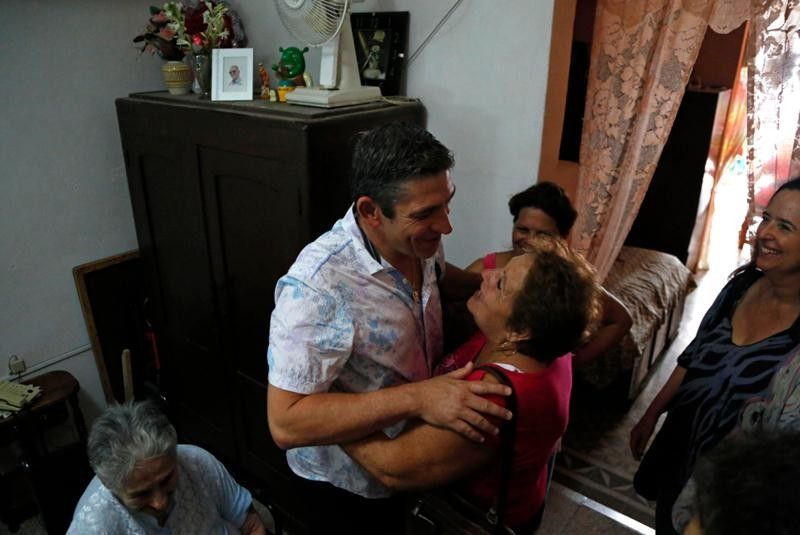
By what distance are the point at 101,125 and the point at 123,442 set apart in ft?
5.02

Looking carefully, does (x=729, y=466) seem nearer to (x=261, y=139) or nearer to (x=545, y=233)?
(x=545, y=233)

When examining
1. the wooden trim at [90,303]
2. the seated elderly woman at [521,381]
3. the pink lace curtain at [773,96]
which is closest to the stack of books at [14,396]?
the wooden trim at [90,303]

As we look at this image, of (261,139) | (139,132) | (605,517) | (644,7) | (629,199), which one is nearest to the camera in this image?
(644,7)

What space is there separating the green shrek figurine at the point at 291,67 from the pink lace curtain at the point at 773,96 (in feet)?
4.65

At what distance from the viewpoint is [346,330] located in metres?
1.05

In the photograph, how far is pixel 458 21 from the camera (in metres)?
1.69

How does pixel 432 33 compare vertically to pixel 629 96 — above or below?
above

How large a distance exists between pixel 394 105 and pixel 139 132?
109 cm

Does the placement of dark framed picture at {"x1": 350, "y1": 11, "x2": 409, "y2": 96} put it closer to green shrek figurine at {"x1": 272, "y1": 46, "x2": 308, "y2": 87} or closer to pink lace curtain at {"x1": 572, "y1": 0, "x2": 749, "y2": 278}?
green shrek figurine at {"x1": 272, "y1": 46, "x2": 308, "y2": 87}

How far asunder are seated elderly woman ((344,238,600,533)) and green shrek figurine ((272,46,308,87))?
4.06 feet

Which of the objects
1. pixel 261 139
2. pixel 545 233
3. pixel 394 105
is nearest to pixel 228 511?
pixel 261 139

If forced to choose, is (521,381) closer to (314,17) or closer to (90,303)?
(314,17)

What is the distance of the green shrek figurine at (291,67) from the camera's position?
1.86 m

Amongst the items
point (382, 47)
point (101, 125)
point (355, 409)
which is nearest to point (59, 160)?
point (101, 125)
